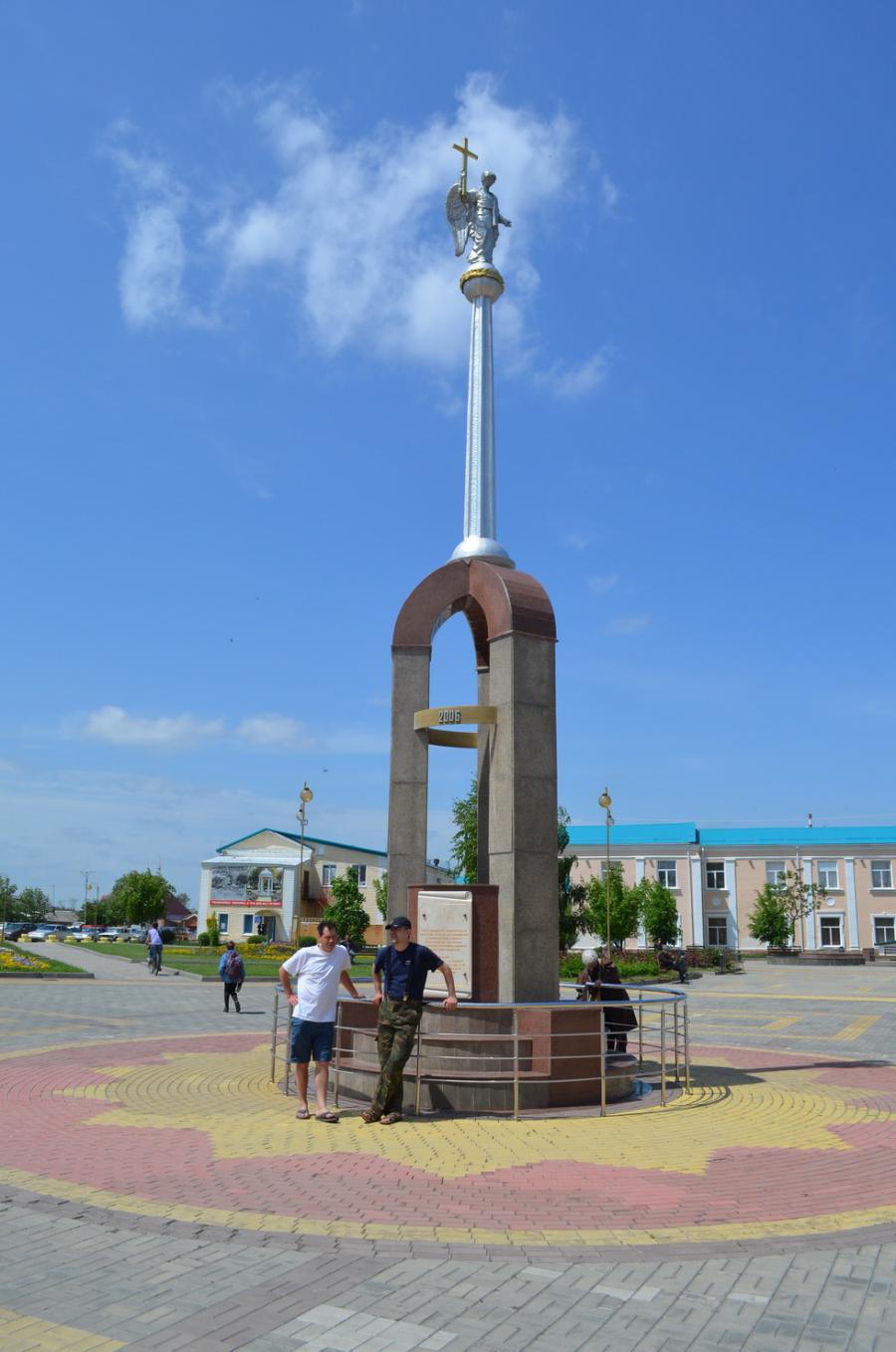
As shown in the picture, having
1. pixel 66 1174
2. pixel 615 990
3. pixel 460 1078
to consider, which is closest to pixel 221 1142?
pixel 66 1174

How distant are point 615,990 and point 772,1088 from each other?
1919 mm

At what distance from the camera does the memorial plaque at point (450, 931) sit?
1065 cm

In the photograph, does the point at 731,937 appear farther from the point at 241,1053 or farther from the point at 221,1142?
the point at 221,1142

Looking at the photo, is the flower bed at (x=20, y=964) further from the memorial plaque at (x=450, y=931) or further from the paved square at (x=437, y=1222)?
the memorial plaque at (x=450, y=931)

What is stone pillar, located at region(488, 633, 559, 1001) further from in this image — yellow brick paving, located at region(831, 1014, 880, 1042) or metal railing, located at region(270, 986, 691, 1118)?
yellow brick paving, located at region(831, 1014, 880, 1042)

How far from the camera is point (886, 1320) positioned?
4.55 meters

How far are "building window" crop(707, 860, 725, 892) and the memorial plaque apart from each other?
5933 cm

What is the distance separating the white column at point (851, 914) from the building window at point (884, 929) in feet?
3.43

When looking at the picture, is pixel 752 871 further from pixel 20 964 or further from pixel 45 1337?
pixel 45 1337

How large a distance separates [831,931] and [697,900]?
8100 millimetres

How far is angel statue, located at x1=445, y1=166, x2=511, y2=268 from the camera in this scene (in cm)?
1622

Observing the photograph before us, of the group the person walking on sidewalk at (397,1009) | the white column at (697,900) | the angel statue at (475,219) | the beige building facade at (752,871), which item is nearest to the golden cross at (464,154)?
the angel statue at (475,219)

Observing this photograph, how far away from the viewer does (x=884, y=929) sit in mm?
62469

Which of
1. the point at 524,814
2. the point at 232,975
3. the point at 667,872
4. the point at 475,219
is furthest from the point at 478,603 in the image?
the point at 667,872
